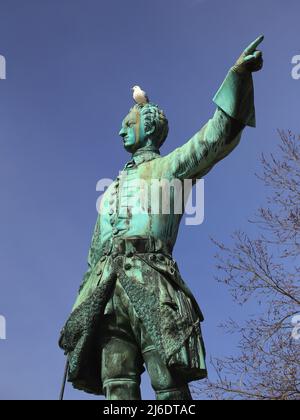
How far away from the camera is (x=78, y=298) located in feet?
14.9

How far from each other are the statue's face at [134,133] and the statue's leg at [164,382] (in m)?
1.55

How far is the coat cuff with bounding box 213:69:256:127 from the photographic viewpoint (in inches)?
171

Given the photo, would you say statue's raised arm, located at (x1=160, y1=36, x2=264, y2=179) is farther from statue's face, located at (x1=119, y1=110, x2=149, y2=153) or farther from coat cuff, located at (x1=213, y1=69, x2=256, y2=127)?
statue's face, located at (x1=119, y1=110, x2=149, y2=153)

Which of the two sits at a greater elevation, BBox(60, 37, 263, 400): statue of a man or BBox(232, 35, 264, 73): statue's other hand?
BBox(232, 35, 264, 73): statue's other hand

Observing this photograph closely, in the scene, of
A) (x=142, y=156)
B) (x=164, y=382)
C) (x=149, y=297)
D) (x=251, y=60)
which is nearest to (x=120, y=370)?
(x=164, y=382)

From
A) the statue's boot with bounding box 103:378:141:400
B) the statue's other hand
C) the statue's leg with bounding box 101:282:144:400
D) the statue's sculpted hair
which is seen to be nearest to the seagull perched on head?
the statue's sculpted hair

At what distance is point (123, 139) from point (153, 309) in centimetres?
145

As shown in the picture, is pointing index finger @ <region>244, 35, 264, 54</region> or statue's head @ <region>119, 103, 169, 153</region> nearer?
pointing index finger @ <region>244, 35, 264, 54</region>

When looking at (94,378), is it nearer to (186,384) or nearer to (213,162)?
(186,384)

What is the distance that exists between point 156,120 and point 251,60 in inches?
38.1

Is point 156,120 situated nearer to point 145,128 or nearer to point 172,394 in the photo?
point 145,128

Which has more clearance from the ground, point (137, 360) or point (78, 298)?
point (78, 298)
